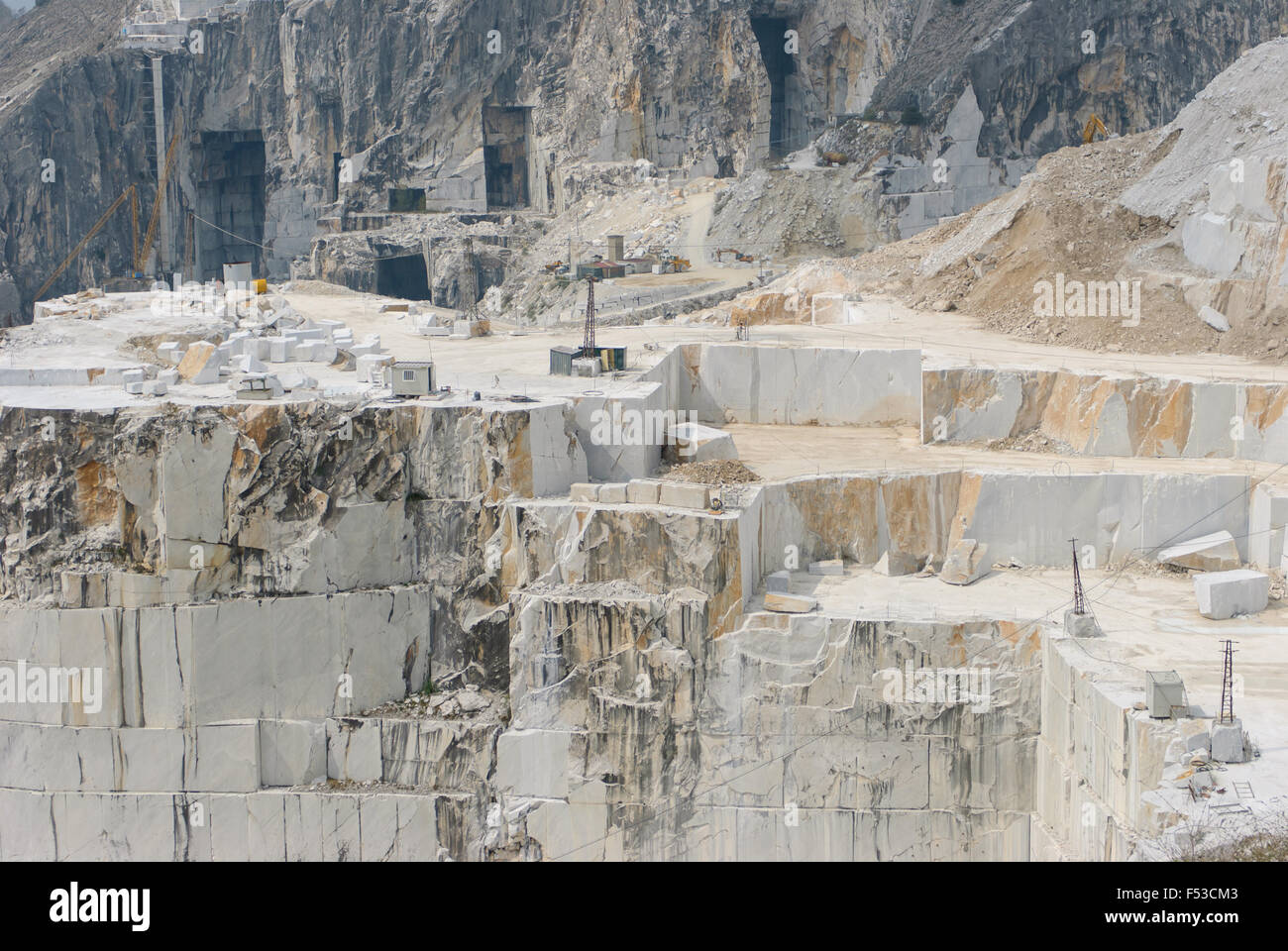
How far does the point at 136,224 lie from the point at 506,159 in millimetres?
A: 20982

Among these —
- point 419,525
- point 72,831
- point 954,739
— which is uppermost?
point 419,525

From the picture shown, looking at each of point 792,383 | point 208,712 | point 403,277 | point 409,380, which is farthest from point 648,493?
point 403,277

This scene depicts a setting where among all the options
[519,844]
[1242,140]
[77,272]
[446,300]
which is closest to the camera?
[519,844]

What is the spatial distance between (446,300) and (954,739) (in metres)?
63.2

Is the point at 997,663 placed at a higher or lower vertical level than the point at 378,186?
lower

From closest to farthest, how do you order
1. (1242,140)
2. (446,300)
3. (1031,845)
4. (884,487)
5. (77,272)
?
(1031,845) → (884,487) → (1242,140) → (446,300) → (77,272)

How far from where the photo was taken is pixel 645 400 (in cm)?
3547

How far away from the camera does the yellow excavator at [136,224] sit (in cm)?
9838

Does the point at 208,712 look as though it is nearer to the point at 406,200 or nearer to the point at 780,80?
the point at 780,80

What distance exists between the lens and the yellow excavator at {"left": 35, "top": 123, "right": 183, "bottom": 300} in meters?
98.4

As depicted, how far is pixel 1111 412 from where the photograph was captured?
116ft

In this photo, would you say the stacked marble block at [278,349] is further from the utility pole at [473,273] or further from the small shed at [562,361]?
the utility pole at [473,273]

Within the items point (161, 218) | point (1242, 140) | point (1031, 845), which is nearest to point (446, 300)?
point (161, 218)

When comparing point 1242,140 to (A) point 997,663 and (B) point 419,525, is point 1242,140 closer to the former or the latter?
(A) point 997,663
